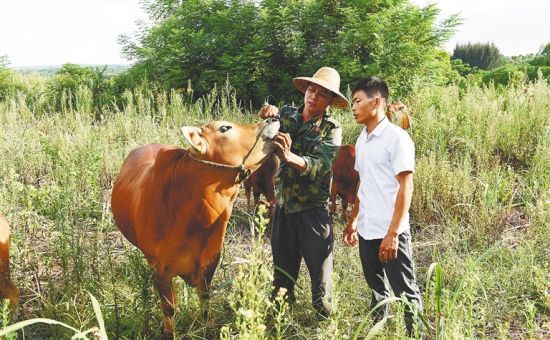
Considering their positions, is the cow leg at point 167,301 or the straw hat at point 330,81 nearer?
the cow leg at point 167,301

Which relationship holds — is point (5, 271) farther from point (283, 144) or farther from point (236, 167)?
point (283, 144)

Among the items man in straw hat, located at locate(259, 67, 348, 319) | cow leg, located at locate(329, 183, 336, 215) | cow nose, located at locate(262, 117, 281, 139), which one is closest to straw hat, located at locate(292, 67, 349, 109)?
Result: man in straw hat, located at locate(259, 67, 348, 319)

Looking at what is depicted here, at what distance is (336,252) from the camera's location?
3965 millimetres

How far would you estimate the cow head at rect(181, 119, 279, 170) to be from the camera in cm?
266

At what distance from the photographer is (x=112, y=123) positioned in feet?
25.9

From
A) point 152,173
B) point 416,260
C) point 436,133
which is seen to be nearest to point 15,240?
point 152,173

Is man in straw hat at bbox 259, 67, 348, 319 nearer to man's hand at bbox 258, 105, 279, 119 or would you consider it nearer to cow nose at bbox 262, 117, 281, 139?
man's hand at bbox 258, 105, 279, 119

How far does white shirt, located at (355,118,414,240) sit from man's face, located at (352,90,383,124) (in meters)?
0.09

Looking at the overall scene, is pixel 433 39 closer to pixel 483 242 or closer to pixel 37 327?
pixel 483 242

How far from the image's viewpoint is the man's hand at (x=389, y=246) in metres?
2.64

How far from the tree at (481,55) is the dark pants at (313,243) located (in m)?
22.2

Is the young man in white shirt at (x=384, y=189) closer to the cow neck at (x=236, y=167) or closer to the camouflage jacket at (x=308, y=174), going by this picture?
the camouflage jacket at (x=308, y=174)

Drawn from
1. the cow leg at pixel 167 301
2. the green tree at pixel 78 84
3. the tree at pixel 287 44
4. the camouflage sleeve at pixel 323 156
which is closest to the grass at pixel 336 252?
the cow leg at pixel 167 301

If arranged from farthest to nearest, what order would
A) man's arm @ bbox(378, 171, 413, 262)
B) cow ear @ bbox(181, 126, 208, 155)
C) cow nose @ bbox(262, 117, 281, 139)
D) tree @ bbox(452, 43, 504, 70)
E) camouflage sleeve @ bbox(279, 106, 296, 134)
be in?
tree @ bbox(452, 43, 504, 70) → camouflage sleeve @ bbox(279, 106, 296, 134) → cow nose @ bbox(262, 117, 281, 139) → man's arm @ bbox(378, 171, 413, 262) → cow ear @ bbox(181, 126, 208, 155)
